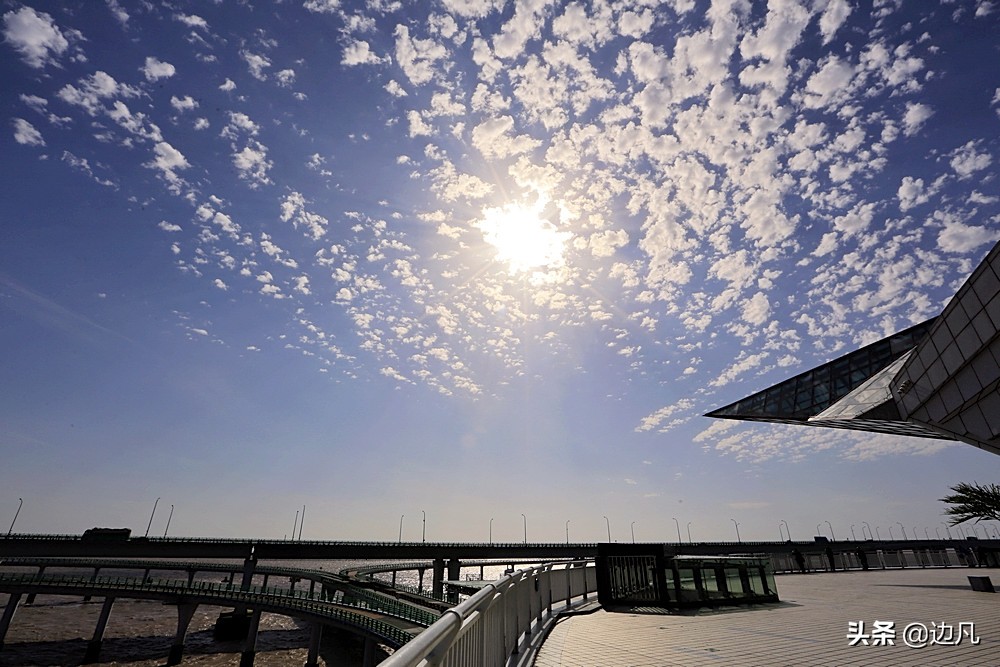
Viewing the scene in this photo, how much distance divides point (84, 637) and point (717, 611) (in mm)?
81013

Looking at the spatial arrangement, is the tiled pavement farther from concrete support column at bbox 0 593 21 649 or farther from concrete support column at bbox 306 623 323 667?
concrete support column at bbox 0 593 21 649

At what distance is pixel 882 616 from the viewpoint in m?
10.9

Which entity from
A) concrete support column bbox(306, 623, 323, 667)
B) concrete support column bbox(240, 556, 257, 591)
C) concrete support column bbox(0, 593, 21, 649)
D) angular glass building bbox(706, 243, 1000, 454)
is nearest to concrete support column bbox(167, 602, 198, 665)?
concrete support column bbox(306, 623, 323, 667)

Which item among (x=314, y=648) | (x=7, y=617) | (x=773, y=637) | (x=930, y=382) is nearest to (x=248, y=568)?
(x=7, y=617)

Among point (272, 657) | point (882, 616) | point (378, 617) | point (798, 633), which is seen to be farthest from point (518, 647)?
point (272, 657)

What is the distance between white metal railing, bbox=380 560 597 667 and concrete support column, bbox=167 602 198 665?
53.3 m

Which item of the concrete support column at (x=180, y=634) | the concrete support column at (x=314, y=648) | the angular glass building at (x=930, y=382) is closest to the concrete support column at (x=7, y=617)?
the concrete support column at (x=180, y=634)

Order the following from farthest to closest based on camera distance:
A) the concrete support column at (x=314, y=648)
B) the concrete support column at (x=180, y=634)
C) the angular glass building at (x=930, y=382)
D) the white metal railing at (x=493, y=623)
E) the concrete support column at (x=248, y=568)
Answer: the concrete support column at (x=248, y=568), the concrete support column at (x=180, y=634), the concrete support column at (x=314, y=648), the angular glass building at (x=930, y=382), the white metal railing at (x=493, y=623)

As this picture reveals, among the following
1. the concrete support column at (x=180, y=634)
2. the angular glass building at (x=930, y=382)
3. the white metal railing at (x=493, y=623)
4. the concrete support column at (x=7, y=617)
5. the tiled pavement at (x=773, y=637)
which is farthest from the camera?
the concrete support column at (x=7, y=617)

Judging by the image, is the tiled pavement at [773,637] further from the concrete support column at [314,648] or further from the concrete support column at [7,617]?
the concrete support column at [7,617]

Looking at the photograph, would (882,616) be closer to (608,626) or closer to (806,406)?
(608,626)

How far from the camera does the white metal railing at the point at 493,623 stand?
8.58 feet

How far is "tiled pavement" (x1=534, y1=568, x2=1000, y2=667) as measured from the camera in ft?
22.8

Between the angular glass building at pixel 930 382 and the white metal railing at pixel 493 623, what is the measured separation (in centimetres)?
1506
